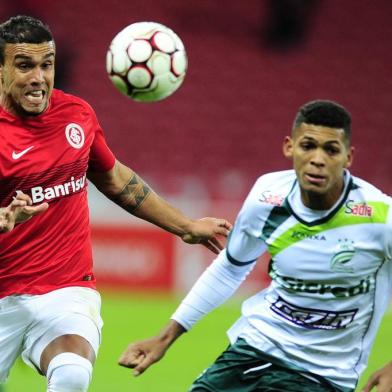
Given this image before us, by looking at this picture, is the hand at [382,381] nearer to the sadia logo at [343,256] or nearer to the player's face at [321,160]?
the sadia logo at [343,256]

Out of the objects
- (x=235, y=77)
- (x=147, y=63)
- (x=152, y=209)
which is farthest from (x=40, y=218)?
(x=235, y=77)

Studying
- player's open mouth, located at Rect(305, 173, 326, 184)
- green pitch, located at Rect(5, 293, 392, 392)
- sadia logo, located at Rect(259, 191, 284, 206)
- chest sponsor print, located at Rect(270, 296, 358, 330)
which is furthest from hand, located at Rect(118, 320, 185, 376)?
green pitch, located at Rect(5, 293, 392, 392)

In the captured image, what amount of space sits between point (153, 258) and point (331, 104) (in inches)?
369

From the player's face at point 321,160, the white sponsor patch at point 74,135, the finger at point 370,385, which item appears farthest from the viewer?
the white sponsor patch at point 74,135

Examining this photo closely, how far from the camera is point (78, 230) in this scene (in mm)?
5422

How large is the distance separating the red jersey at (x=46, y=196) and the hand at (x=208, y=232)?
61 cm

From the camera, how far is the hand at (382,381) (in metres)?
4.35

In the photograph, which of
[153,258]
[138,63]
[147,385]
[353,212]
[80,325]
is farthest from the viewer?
[153,258]

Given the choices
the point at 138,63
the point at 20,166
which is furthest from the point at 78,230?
the point at 138,63

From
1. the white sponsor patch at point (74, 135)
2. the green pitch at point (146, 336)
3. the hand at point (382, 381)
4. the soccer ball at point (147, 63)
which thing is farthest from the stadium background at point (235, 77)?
the hand at point (382, 381)

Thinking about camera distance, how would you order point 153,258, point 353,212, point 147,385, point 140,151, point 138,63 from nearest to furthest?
point 353,212 < point 138,63 < point 147,385 < point 153,258 < point 140,151

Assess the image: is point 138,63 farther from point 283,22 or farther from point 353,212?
point 283,22

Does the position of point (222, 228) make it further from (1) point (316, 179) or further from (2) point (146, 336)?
(2) point (146, 336)

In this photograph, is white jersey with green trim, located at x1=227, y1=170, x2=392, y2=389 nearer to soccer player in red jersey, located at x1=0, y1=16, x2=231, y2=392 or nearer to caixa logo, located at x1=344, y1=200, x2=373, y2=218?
caixa logo, located at x1=344, y1=200, x2=373, y2=218
